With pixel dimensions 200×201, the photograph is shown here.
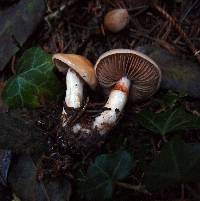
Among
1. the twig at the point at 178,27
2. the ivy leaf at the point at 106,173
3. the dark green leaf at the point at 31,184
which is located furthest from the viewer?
the twig at the point at 178,27

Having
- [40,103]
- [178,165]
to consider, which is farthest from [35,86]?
[178,165]

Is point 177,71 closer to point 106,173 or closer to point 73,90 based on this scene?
point 73,90

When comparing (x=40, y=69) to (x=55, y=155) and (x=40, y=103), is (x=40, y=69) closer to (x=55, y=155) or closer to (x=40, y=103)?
(x=40, y=103)

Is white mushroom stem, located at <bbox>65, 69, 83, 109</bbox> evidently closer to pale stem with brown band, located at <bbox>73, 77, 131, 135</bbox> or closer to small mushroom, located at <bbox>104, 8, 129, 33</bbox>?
pale stem with brown band, located at <bbox>73, 77, 131, 135</bbox>

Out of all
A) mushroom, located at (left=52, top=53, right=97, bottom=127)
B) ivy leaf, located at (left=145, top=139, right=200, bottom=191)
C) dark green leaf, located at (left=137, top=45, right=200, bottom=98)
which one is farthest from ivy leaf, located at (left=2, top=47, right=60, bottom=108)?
ivy leaf, located at (left=145, top=139, right=200, bottom=191)

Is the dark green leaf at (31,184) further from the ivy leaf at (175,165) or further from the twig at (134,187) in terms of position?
the ivy leaf at (175,165)

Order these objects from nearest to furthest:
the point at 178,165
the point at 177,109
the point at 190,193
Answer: the point at 178,165
the point at 190,193
the point at 177,109

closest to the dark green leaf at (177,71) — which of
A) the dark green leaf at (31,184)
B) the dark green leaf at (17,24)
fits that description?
the dark green leaf at (17,24)
